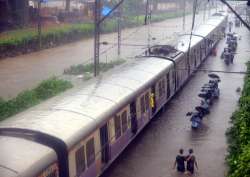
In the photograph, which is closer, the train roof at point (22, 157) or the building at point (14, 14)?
the train roof at point (22, 157)

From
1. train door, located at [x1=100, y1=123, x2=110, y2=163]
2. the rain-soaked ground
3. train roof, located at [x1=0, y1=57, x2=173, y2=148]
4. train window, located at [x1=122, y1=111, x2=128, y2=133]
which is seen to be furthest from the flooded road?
train door, located at [x1=100, y1=123, x2=110, y2=163]

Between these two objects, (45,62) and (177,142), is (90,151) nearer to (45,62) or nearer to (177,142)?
(177,142)

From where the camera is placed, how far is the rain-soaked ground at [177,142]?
1325 centimetres

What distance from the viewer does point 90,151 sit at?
10617 millimetres

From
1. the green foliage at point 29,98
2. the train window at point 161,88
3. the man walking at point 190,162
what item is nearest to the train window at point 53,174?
the man walking at point 190,162

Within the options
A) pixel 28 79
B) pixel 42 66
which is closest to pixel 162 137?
pixel 28 79

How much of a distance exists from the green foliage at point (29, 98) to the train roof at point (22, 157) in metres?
7.45

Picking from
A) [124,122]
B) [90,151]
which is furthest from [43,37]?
[90,151]

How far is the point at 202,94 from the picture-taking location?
806 inches

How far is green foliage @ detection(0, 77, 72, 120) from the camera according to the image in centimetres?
1636

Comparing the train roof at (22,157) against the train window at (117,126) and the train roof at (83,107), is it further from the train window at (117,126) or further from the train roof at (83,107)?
the train window at (117,126)

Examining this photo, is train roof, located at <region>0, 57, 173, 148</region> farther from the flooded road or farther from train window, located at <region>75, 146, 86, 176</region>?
the flooded road

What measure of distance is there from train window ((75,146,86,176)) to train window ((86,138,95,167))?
27 centimetres

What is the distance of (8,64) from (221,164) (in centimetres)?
2162
